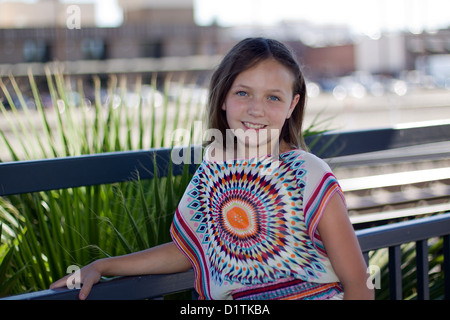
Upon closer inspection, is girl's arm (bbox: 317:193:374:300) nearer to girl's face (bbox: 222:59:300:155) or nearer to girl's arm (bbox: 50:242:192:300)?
girl's face (bbox: 222:59:300:155)

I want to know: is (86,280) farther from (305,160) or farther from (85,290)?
(305,160)

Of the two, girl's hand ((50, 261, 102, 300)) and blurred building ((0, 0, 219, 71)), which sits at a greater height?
blurred building ((0, 0, 219, 71))

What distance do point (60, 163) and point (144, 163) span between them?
0.95 ft

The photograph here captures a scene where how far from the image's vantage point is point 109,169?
5.84ft

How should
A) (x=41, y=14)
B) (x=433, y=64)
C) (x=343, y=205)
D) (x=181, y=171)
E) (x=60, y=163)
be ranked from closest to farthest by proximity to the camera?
(x=343, y=205) < (x=60, y=163) < (x=181, y=171) < (x=41, y=14) < (x=433, y=64)

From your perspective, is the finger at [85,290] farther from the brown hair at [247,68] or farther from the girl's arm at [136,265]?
the brown hair at [247,68]

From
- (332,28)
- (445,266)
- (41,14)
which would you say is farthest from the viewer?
(332,28)

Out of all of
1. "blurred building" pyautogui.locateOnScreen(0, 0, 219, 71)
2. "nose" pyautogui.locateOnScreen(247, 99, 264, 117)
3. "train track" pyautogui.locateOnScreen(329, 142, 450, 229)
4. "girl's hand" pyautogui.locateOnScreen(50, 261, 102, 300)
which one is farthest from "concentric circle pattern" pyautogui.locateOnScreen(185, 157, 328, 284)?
"blurred building" pyautogui.locateOnScreen(0, 0, 219, 71)

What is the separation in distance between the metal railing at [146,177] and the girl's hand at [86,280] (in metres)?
0.02

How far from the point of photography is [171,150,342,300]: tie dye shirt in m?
1.30
